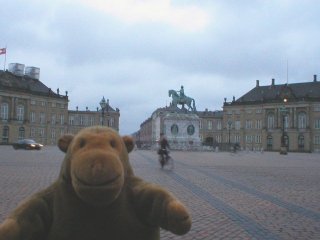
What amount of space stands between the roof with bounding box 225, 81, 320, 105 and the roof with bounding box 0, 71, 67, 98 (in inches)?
1756

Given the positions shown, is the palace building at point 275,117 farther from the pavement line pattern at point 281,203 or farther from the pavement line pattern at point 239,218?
the pavement line pattern at point 239,218

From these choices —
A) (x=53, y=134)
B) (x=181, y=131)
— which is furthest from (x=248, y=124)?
(x=181, y=131)

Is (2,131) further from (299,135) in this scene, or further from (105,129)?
(105,129)

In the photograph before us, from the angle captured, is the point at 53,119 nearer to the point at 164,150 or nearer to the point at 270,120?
the point at 270,120

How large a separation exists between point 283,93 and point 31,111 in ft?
184

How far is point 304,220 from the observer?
8258 millimetres

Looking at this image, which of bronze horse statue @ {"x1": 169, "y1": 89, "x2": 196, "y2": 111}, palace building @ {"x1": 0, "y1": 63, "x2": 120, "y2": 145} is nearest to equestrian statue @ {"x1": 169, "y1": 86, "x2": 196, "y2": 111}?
bronze horse statue @ {"x1": 169, "y1": 89, "x2": 196, "y2": 111}

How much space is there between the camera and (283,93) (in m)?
105

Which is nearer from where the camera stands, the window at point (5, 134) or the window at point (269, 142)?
the window at point (5, 134)

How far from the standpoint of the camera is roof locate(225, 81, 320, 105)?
4040 inches

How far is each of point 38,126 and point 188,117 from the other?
5154 centimetres

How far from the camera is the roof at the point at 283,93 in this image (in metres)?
103

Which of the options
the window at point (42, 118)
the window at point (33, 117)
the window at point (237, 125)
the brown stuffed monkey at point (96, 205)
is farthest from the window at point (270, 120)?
the brown stuffed monkey at point (96, 205)

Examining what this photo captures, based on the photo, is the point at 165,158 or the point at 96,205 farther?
the point at 165,158
